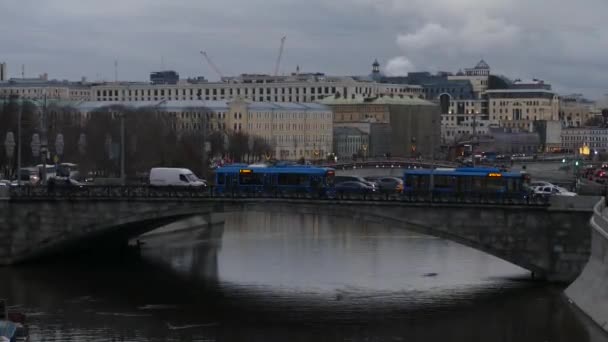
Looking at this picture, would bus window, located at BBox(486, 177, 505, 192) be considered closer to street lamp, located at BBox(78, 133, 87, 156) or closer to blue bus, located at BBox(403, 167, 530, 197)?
blue bus, located at BBox(403, 167, 530, 197)

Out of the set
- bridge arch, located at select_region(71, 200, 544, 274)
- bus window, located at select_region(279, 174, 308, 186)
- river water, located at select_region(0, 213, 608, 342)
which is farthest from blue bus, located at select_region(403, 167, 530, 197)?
bus window, located at select_region(279, 174, 308, 186)

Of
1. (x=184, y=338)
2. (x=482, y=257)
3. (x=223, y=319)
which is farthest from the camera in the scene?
(x=482, y=257)

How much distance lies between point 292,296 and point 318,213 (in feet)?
22.1

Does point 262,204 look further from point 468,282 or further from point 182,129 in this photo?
point 182,129

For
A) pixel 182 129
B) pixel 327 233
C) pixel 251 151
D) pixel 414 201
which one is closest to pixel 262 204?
pixel 414 201

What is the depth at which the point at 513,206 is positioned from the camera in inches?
2719

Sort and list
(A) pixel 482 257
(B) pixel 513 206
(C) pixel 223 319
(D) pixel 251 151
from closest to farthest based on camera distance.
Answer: (C) pixel 223 319 → (B) pixel 513 206 → (A) pixel 482 257 → (D) pixel 251 151

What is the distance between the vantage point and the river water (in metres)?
58.9

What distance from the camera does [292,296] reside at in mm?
66750

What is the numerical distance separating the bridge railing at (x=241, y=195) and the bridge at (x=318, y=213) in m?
0.04

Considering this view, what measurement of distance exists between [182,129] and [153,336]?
95.6 m

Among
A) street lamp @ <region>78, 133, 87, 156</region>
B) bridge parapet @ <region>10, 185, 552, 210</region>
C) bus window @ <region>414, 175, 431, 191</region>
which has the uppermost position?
street lamp @ <region>78, 133, 87, 156</region>

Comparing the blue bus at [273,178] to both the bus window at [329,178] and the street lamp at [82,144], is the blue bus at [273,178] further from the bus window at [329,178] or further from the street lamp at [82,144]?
the street lamp at [82,144]

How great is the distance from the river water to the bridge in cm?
141
